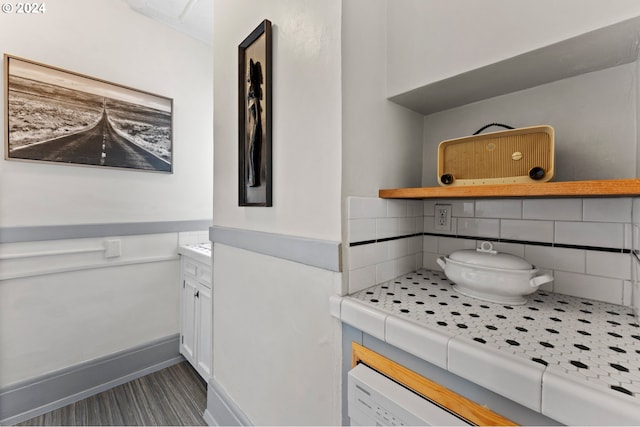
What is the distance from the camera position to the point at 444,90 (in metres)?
0.89

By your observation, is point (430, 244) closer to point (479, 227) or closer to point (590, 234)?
point (479, 227)

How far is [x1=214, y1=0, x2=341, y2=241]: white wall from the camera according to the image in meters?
0.83

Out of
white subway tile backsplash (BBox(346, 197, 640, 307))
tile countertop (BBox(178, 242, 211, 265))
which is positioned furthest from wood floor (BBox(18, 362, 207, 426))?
white subway tile backsplash (BBox(346, 197, 640, 307))

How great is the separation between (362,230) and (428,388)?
17.5 inches

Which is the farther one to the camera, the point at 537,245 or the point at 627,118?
the point at 537,245

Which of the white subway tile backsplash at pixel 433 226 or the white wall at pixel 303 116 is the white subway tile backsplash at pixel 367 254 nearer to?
the white wall at pixel 303 116

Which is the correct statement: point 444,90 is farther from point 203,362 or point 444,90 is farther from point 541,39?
point 203,362

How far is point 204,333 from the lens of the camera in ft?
5.54

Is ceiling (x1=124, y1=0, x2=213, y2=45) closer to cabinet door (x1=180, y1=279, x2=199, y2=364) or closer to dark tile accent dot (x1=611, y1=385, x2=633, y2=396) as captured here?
cabinet door (x1=180, y1=279, x2=199, y2=364)

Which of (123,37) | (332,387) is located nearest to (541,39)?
(332,387)

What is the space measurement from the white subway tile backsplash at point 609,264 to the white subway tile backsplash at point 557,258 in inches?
0.7

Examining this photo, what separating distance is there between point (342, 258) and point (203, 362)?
148 centimetres

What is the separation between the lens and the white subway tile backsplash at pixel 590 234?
0.74 m

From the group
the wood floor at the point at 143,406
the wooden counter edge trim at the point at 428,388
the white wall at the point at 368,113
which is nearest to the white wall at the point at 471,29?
the white wall at the point at 368,113
